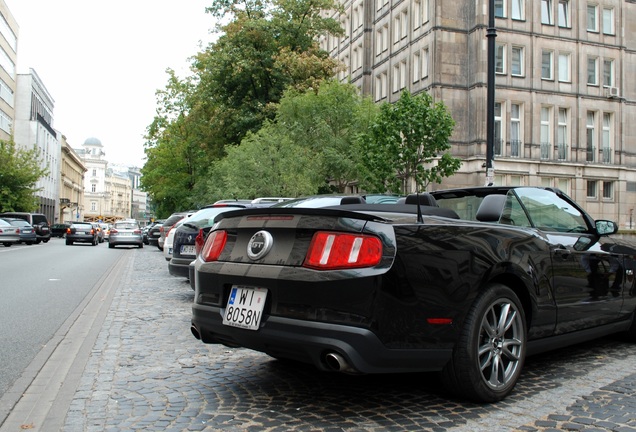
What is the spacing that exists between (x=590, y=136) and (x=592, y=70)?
4.45 metres

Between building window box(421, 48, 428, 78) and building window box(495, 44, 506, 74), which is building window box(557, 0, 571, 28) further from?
building window box(421, 48, 428, 78)

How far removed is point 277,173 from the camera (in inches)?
1171

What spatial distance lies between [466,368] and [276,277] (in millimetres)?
1355

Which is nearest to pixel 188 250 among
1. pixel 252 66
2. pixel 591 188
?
pixel 252 66

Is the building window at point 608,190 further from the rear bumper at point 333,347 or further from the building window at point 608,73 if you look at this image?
the rear bumper at point 333,347

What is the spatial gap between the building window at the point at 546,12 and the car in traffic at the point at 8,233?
3514 centimetres

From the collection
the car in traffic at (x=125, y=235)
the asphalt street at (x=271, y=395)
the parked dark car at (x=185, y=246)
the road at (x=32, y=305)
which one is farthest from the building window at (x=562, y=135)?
the asphalt street at (x=271, y=395)

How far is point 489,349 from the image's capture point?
14.0ft

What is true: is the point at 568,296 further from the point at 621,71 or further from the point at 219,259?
the point at 621,71

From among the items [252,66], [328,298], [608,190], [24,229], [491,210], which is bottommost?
[328,298]

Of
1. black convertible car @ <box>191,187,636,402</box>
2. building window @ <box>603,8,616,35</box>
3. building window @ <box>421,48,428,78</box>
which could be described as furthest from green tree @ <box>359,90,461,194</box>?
building window @ <box>603,8,616,35</box>

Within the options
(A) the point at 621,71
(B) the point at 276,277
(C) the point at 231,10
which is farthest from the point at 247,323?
(A) the point at 621,71

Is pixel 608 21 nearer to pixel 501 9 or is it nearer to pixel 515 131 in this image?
pixel 501 9

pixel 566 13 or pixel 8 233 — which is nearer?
pixel 8 233
